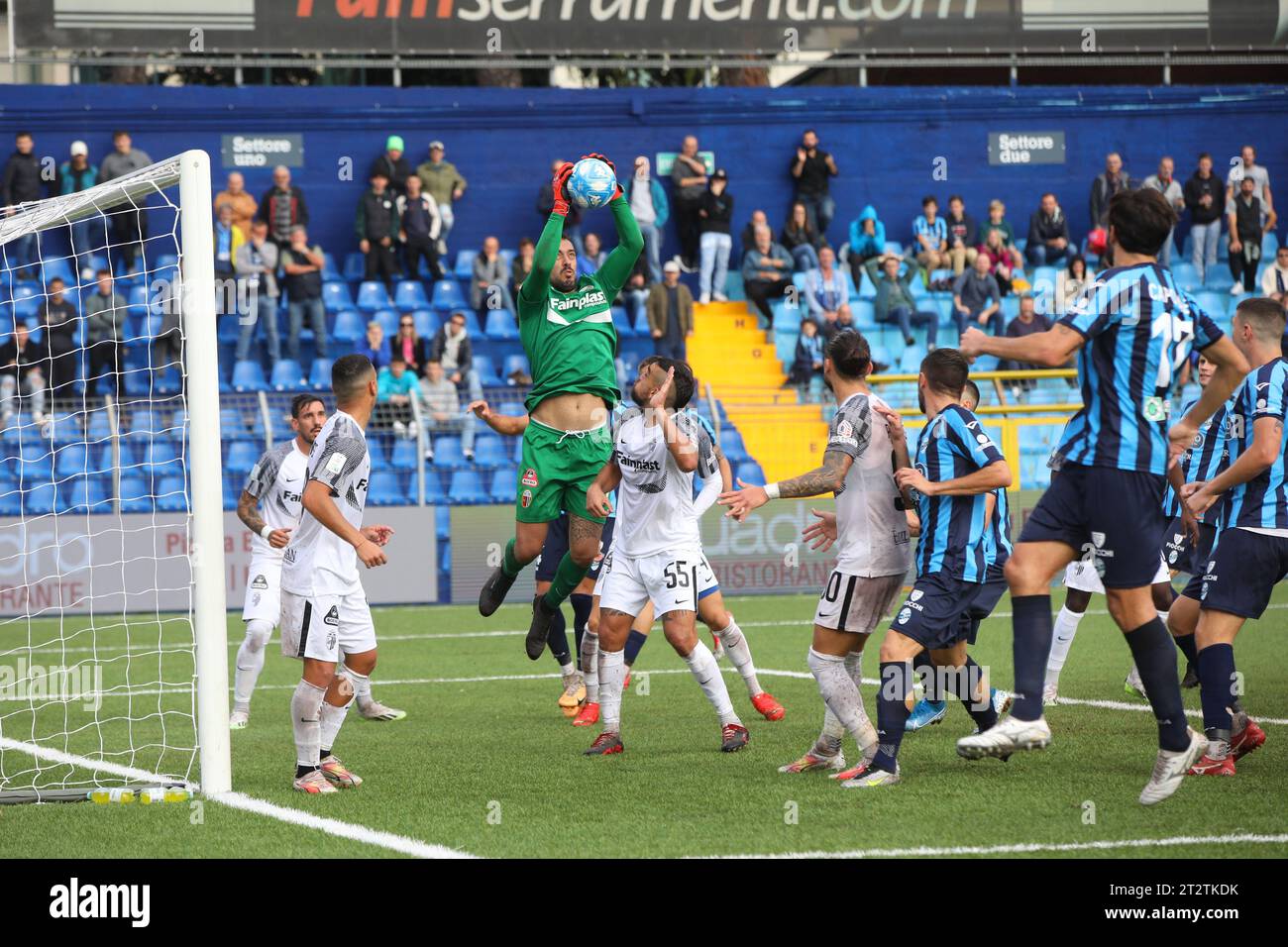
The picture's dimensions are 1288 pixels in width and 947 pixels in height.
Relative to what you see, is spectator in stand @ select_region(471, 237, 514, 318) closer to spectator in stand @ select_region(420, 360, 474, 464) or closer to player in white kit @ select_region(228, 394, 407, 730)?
spectator in stand @ select_region(420, 360, 474, 464)

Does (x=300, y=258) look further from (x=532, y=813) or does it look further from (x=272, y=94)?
(x=532, y=813)

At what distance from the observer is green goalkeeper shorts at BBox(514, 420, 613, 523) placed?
8844 mm

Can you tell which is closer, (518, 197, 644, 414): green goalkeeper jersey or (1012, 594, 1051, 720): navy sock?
(1012, 594, 1051, 720): navy sock

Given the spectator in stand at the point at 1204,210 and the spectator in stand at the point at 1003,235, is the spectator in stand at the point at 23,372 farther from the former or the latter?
the spectator in stand at the point at 1204,210

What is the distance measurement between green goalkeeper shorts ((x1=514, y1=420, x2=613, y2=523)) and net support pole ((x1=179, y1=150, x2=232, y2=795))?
2591 millimetres

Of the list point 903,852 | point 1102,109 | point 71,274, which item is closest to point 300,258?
point 71,274

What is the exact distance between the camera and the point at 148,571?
16.9m

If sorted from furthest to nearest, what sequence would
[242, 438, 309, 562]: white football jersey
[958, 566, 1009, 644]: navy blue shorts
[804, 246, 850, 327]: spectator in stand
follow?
[804, 246, 850, 327]: spectator in stand → [242, 438, 309, 562]: white football jersey → [958, 566, 1009, 644]: navy blue shorts

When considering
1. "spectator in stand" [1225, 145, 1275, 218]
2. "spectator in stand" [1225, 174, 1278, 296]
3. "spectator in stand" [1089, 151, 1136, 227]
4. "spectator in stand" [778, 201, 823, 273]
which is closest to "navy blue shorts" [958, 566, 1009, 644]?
"spectator in stand" [778, 201, 823, 273]

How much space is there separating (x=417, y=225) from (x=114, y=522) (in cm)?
749

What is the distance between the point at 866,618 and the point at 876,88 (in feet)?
65.9

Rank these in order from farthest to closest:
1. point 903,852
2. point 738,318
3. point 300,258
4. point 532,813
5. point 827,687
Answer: point 738,318
point 300,258
point 827,687
point 532,813
point 903,852

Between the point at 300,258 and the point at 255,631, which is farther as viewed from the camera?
the point at 300,258

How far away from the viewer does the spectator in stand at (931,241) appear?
75.5ft
